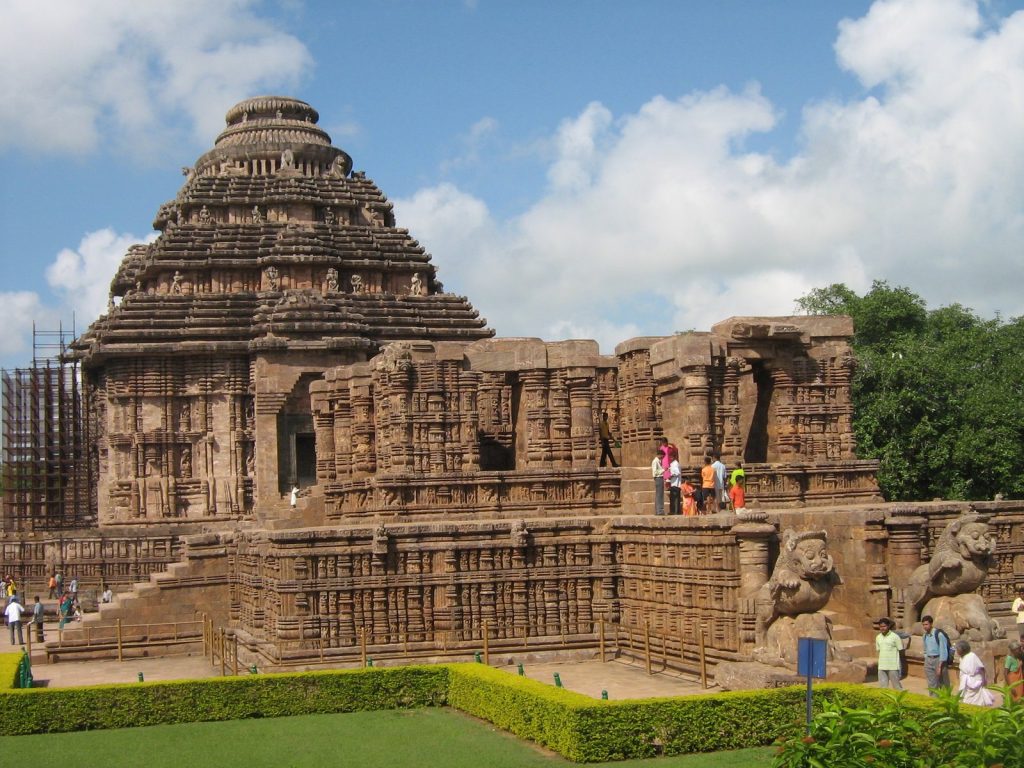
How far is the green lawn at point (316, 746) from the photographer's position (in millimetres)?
12656

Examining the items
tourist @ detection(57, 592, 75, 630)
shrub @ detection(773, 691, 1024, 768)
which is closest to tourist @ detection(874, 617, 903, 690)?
shrub @ detection(773, 691, 1024, 768)

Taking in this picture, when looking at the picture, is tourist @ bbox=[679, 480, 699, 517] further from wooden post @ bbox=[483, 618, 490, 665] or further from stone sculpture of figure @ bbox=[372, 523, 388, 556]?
stone sculpture of figure @ bbox=[372, 523, 388, 556]

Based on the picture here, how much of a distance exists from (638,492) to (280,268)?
1877 cm

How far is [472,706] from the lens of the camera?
1497cm

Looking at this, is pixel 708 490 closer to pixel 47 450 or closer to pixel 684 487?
pixel 684 487

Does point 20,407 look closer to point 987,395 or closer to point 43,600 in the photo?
point 43,600

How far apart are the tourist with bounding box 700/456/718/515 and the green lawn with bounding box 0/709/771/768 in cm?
628

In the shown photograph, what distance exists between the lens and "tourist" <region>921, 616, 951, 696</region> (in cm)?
1429

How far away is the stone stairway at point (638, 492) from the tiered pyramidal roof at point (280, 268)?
14.1 meters


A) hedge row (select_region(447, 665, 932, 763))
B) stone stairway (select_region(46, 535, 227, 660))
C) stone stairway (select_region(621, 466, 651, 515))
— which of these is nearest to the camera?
hedge row (select_region(447, 665, 932, 763))

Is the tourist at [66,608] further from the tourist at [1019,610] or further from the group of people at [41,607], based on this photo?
the tourist at [1019,610]

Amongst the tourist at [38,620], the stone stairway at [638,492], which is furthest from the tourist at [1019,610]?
the tourist at [38,620]

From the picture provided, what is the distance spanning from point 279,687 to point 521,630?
4.96 meters

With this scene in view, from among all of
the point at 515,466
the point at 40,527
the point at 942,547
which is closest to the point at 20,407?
the point at 40,527
